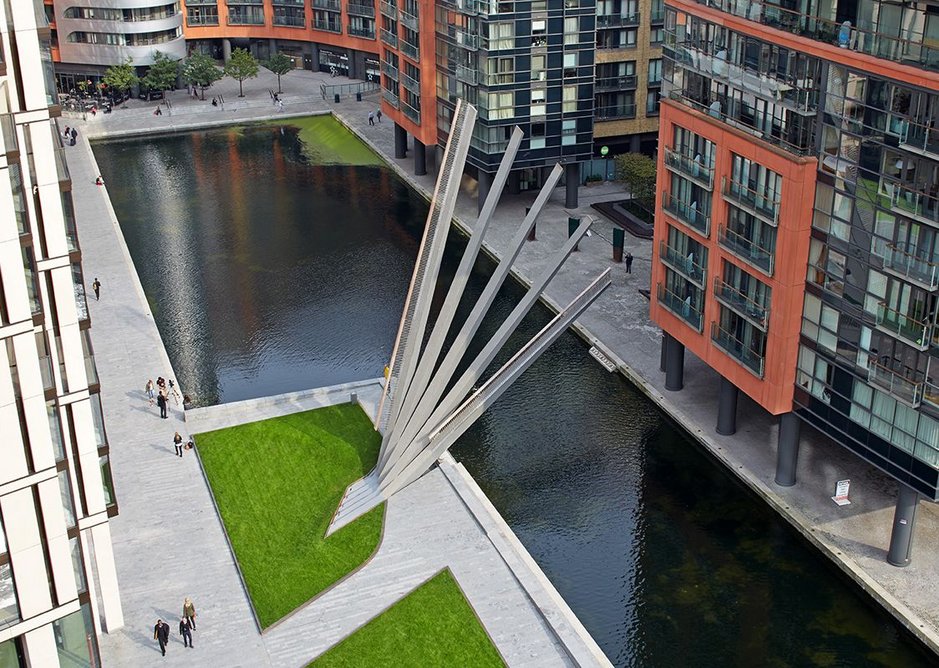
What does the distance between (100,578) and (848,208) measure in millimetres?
31097

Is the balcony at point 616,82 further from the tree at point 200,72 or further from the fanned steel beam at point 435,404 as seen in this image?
the tree at point 200,72

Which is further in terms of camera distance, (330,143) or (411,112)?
(330,143)

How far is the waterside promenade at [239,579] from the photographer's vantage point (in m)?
46.3

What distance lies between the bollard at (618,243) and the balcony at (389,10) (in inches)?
1141

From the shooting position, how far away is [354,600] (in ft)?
160

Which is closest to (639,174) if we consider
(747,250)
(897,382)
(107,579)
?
(747,250)

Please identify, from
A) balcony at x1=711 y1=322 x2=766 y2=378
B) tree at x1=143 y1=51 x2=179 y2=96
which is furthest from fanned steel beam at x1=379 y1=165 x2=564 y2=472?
tree at x1=143 y1=51 x2=179 y2=96

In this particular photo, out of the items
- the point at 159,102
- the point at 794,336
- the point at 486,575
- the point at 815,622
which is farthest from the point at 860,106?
the point at 159,102

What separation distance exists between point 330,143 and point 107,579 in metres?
69.7

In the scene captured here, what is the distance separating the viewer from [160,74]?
122 meters

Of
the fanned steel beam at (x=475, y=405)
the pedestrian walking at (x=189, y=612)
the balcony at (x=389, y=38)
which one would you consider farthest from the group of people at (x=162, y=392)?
the balcony at (x=389, y=38)

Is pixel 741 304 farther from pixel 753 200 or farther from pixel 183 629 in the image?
pixel 183 629

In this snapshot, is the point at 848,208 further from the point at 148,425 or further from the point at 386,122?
the point at 386,122

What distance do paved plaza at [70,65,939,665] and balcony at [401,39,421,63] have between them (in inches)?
547
